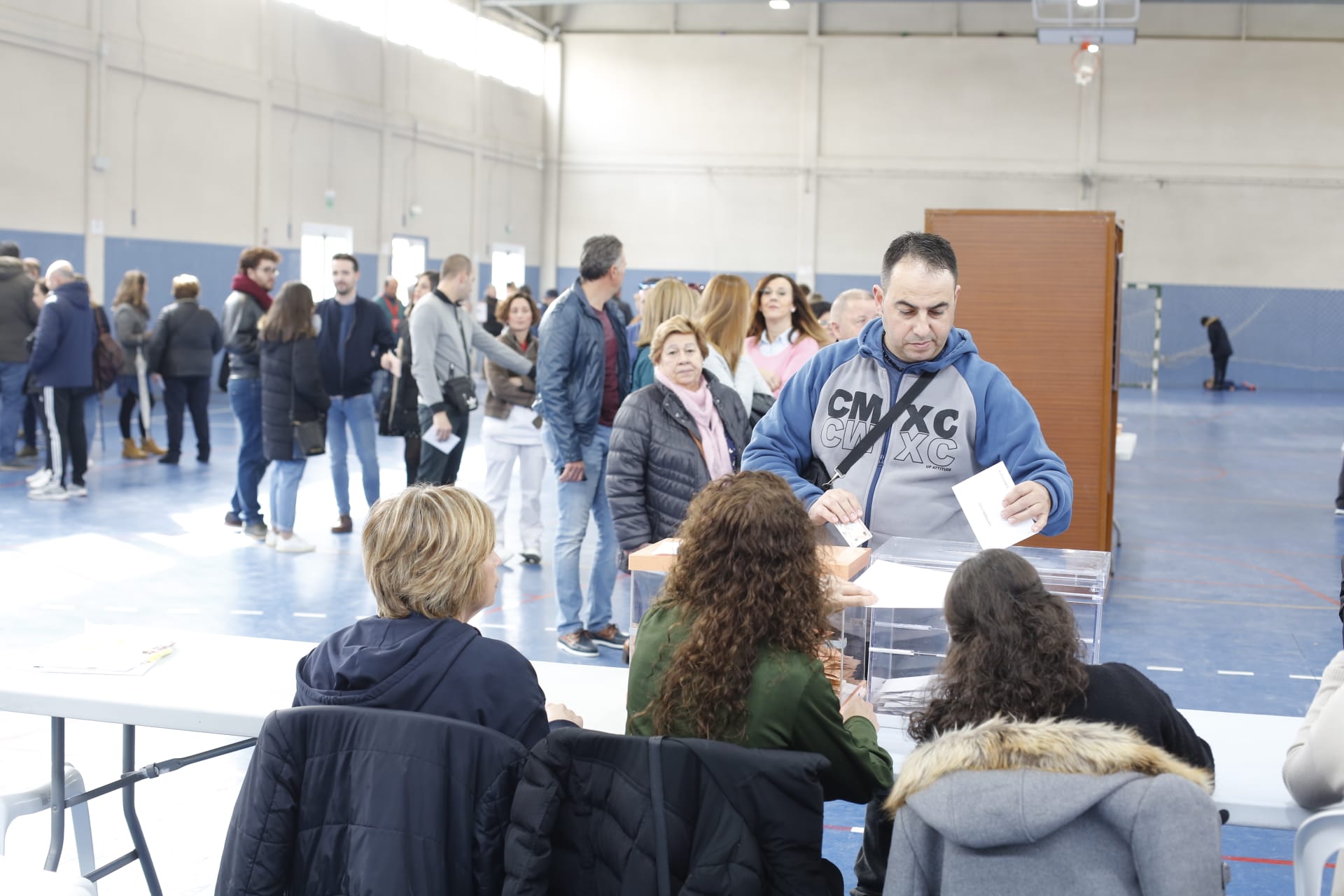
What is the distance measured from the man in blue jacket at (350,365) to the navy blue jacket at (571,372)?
7.84ft

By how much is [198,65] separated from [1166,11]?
52.8ft

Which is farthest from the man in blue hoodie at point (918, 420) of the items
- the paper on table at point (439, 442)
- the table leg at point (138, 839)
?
the paper on table at point (439, 442)

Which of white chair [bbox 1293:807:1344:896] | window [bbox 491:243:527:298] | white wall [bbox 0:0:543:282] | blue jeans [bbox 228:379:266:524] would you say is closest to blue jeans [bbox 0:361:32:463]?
white wall [bbox 0:0:543:282]

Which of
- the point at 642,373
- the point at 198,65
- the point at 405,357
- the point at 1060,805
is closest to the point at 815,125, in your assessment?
the point at 198,65

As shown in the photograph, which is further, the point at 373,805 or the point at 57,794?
the point at 57,794

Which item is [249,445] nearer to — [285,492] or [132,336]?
[285,492]

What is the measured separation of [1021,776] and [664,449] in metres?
2.94

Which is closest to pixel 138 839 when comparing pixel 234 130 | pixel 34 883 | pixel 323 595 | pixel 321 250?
pixel 34 883

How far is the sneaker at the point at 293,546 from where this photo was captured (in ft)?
24.0

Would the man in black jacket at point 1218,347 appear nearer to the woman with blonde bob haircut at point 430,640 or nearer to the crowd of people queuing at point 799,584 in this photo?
the crowd of people queuing at point 799,584

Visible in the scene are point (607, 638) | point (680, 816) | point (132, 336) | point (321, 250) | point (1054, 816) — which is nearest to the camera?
point (1054, 816)

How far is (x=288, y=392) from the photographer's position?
720cm

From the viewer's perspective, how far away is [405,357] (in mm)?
7727

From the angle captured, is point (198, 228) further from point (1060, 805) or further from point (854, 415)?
point (1060, 805)
